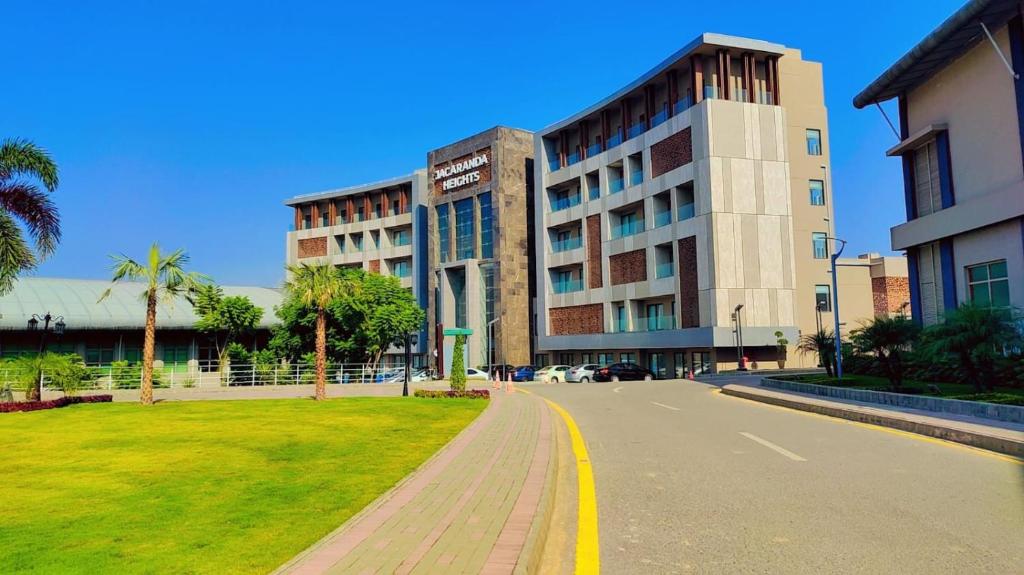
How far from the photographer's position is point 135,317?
50875 mm

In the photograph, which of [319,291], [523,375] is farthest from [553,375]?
[319,291]

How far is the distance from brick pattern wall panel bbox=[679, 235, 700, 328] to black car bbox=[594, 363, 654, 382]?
Result: 4.79 meters

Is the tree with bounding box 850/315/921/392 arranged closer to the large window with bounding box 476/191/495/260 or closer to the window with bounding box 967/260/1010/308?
the window with bounding box 967/260/1010/308

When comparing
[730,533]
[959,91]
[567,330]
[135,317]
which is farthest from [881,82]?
[135,317]

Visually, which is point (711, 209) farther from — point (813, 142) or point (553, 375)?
point (553, 375)

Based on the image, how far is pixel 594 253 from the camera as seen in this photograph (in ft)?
179

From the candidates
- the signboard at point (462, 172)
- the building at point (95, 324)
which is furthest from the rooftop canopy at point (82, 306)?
the signboard at point (462, 172)

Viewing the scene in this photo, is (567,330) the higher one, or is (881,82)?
(881,82)

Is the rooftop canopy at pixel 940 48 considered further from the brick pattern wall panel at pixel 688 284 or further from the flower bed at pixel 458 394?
the flower bed at pixel 458 394

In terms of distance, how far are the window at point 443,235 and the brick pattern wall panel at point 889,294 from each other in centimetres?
3877

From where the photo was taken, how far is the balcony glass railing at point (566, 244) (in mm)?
56969

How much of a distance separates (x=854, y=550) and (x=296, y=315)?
152 feet

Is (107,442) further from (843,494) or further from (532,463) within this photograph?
(843,494)

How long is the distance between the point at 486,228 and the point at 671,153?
22.6 metres
